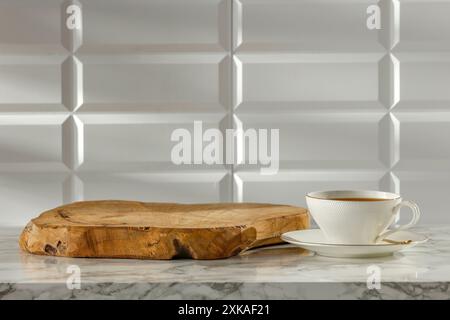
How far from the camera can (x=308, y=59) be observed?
1.63 meters

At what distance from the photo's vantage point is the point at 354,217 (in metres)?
1.07

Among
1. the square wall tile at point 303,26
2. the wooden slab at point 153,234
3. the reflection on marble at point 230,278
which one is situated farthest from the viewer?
the square wall tile at point 303,26

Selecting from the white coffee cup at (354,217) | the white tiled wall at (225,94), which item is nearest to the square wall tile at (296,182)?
the white tiled wall at (225,94)

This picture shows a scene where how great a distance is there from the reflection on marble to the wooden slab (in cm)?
2

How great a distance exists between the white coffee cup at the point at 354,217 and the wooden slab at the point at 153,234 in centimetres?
10

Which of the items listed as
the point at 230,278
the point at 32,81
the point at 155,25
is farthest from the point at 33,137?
the point at 230,278

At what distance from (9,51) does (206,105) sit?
435 millimetres

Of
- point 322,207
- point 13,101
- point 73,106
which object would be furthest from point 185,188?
point 322,207

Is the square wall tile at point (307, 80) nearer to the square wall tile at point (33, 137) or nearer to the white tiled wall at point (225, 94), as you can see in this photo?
the white tiled wall at point (225, 94)

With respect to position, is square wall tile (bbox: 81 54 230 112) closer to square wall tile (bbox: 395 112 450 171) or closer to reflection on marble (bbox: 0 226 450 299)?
square wall tile (bbox: 395 112 450 171)

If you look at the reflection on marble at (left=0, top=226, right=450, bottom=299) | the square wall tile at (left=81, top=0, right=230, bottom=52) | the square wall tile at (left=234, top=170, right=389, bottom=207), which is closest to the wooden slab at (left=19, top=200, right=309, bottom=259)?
the reflection on marble at (left=0, top=226, right=450, bottom=299)

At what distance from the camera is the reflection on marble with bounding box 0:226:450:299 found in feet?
3.08

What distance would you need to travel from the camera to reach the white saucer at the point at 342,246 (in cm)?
106

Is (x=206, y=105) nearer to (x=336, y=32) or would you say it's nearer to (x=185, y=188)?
(x=185, y=188)
